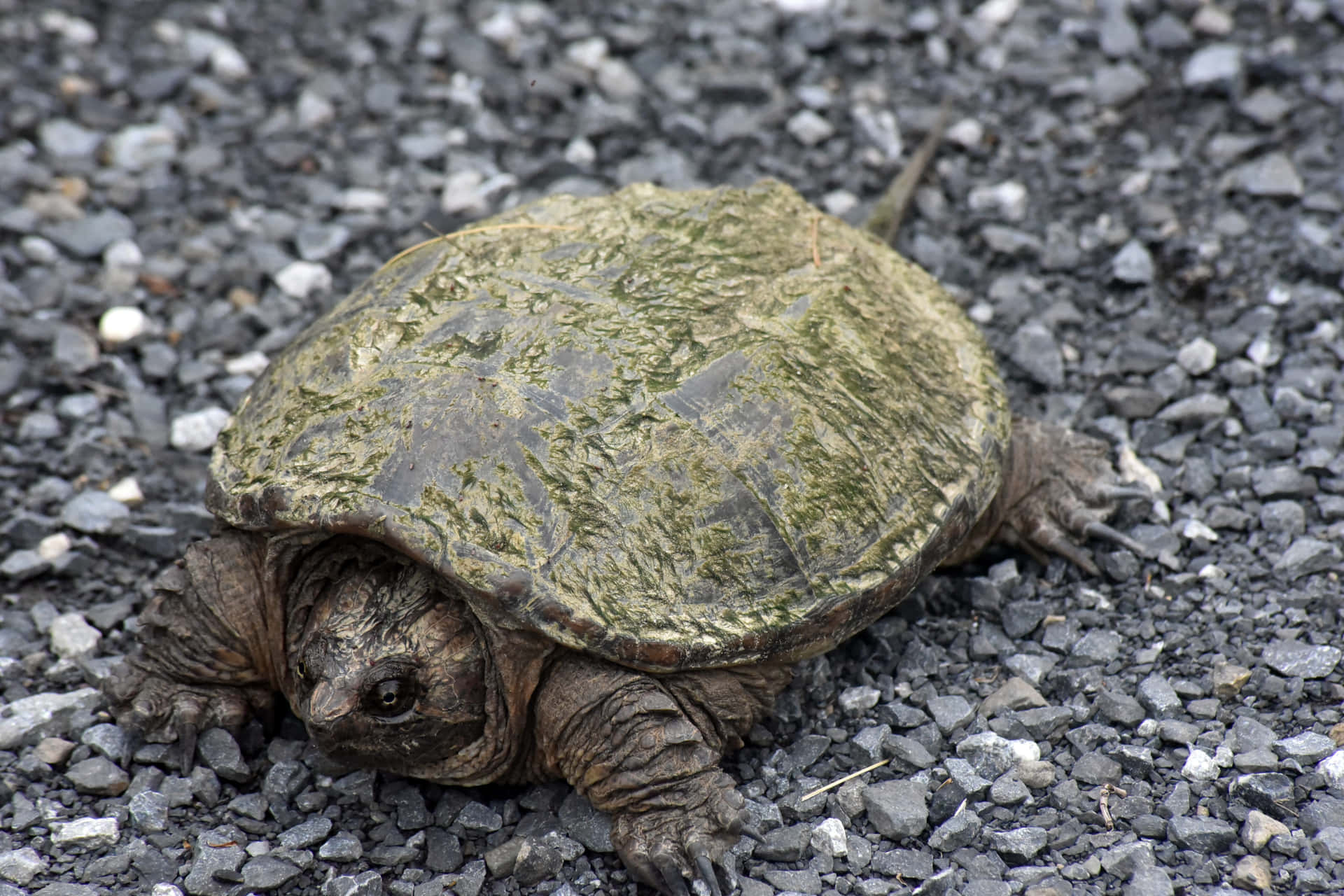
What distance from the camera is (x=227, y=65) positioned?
5902 millimetres

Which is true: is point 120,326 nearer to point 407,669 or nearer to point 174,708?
point 174,708

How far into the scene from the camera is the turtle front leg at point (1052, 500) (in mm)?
3762

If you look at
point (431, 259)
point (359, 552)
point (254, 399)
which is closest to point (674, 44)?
point (431, 259)

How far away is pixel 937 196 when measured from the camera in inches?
206

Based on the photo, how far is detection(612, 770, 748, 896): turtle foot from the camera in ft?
9.53

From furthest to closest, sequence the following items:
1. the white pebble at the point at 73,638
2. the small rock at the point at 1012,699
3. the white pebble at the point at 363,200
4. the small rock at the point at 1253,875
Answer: the white pebble at the point at 363,200, the white pebble at the point at 73,638, the small rock at the point at 1012,699, the small rock at the point at 1253,875

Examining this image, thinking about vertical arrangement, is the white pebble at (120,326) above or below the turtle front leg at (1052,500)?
below

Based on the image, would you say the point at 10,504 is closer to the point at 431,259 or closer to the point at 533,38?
the point at 431,259

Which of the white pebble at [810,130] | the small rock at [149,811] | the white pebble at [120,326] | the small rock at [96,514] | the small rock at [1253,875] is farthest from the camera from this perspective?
the white pebble at [810,130]

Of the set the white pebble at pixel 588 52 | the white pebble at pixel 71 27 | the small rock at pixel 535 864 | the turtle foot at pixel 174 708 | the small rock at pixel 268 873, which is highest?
the white pebble at pixel 588 52

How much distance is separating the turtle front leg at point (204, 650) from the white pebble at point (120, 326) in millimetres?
1665

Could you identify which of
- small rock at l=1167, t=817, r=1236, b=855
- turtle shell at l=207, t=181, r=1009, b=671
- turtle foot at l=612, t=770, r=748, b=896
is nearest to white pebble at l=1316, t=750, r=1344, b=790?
small rock at l=1167, t=817, r=1236, b=855

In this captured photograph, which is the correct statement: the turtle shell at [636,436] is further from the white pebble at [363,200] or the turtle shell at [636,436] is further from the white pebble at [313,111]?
the white pebble at [313,111]

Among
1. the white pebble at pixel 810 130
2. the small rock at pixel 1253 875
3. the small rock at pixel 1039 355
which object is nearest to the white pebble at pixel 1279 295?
the small rock at pixel 1039 355
